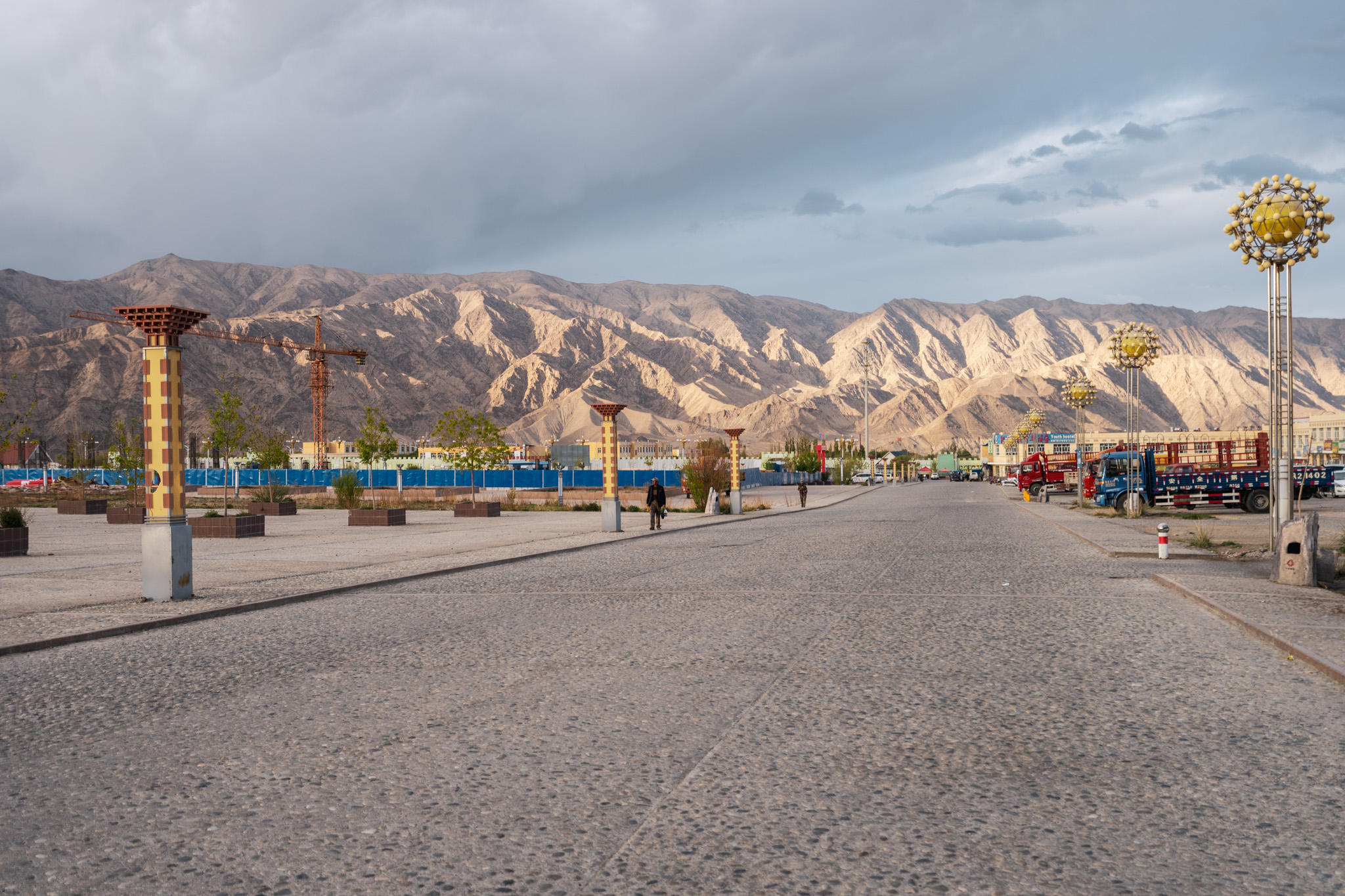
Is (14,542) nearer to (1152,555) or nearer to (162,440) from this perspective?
(162,440)

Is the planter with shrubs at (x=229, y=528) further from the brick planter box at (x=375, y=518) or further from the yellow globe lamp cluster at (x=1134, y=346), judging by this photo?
the yellow globe lamp cluster at (x=1134, y=346)

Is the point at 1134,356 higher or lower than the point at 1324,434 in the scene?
higher

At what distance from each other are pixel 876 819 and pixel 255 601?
9968mm

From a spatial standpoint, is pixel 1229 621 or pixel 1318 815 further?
pixel 1229 621

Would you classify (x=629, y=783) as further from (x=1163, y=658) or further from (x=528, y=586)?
(x=528, y=586)

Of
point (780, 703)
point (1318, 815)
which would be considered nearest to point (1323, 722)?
point (1318, 815)

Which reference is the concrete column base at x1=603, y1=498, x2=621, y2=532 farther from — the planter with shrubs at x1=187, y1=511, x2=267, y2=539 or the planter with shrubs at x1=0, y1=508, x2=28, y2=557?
the planter with shrubs at x1=0, y1=508, x2=28, y2=557

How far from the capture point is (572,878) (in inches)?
151

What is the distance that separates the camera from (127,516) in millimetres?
33031

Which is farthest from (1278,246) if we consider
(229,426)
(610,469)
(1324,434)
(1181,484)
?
(1324,434)

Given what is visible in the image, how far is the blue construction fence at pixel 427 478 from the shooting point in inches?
2771

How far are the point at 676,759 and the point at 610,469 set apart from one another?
24070mm

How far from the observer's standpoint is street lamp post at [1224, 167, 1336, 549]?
17953 millimetres

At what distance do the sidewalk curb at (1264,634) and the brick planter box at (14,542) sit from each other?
20.6 metres
